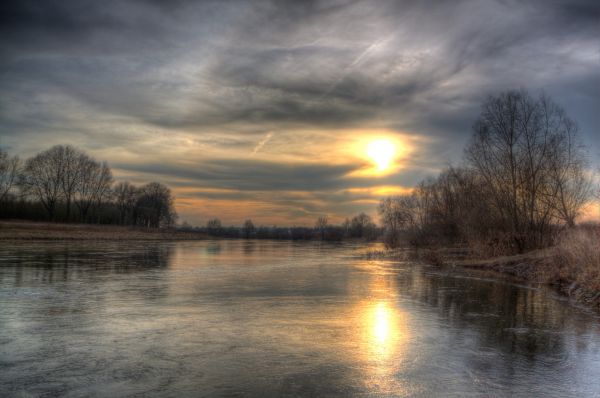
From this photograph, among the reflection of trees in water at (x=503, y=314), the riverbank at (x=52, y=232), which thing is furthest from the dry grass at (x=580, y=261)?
the riverbank at (x=52, y=232)

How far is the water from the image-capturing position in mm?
6680

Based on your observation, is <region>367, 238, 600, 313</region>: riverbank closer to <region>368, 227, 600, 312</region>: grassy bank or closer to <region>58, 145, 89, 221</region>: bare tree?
<region>368, 227, 600, 312</region>: grassy bank

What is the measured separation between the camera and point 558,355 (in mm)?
8688

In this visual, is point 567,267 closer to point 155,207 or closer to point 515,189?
point 515,189

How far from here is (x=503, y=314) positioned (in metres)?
13.1

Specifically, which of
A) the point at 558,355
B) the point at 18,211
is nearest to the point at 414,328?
the point at 558,355

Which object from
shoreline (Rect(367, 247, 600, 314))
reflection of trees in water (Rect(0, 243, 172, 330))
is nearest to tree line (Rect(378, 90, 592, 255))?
shoreline (Rect(367, 247, 600, 314))

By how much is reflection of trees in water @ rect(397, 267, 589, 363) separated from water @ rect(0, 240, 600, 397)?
0.06 m

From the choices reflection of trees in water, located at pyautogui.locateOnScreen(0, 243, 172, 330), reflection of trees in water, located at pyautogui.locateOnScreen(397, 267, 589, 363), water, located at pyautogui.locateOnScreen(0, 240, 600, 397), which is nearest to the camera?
water, located at pyautogui.locateOnScreen(0, 240, 600, 397)

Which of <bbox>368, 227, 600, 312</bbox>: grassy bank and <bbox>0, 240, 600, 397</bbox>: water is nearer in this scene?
<bbox>0, 240, 600, 397</bbox>: water

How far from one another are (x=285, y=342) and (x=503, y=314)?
737cm

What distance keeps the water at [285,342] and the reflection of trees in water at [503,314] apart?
2.2 inches

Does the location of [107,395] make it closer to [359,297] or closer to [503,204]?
[359,297]

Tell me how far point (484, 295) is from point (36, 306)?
15.1 metres
